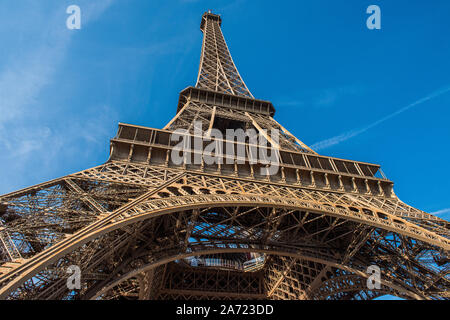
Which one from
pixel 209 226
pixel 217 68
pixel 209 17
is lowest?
pixel 209 226

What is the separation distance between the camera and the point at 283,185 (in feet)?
55.4

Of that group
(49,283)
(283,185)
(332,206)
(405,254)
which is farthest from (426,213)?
(49,283)

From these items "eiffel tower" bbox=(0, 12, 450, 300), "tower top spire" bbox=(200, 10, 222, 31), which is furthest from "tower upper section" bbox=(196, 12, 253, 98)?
"eiffel tower" bbox=(0, 12, 450, 300)

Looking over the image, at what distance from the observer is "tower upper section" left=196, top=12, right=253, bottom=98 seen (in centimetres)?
3306

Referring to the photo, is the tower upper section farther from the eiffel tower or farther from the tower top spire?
the eiffel tower

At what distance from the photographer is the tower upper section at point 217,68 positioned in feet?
108

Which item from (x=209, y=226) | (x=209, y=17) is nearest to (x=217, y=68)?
(x=209, y=17)

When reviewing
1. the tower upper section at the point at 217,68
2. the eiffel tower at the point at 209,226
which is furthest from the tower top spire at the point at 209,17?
the eiffel tower at the point at 209,226

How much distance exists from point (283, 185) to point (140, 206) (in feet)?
27.2

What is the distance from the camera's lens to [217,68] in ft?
122

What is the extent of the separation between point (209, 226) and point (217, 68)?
25529 mm

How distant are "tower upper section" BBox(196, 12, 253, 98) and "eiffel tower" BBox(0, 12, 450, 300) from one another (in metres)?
7.94

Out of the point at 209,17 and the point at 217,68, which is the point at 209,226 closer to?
the point at 217,68
